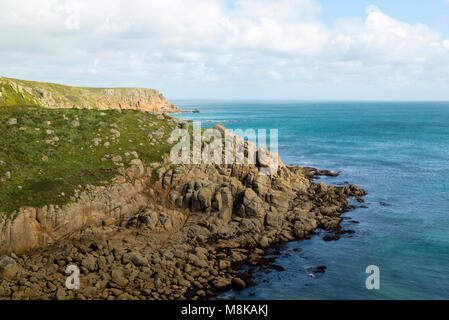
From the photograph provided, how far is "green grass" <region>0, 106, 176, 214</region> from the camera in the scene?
115ft

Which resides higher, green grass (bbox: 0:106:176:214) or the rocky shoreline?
green grass (bbox: 0:106:176:214)

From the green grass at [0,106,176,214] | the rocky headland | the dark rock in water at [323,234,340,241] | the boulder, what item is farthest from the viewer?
the dark rock in water at [323,234,340,241]

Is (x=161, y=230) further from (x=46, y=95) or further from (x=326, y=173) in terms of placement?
(x=46, y=95)

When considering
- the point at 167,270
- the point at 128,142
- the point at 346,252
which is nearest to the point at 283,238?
the point at 346,252

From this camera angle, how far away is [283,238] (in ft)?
125

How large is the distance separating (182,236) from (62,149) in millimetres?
20082

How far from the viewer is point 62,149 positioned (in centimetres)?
4212

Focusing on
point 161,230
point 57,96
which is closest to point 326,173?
point 161,230

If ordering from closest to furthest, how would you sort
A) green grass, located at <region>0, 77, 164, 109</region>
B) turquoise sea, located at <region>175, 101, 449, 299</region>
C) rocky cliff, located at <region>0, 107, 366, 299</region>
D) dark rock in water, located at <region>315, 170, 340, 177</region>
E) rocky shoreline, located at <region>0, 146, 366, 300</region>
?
1. rocky shoreline, located at <region>0, 146, 366, 300</region>
2. rocky cliff, located at <region>0, 107, 366, 299</region>
3. turquoise sea, located at <region>175, 101, 449, 299</region>
4. dark rock in water, located at <region>315, 170, 340, 177</region>
5. green grass, located at <region>0, 77, 164, 109</region>

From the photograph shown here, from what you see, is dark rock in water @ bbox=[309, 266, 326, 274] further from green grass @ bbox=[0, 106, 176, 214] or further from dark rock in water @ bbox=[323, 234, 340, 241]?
green grass @ bbox=[0, 106, 176, 214]

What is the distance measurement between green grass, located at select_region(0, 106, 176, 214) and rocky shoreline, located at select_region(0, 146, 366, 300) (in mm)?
3579

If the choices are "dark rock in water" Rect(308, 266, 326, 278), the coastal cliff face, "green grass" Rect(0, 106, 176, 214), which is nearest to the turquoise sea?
"dark rock in water" Rect(308, 266, 326, 278)

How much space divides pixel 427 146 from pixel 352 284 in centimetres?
9109
